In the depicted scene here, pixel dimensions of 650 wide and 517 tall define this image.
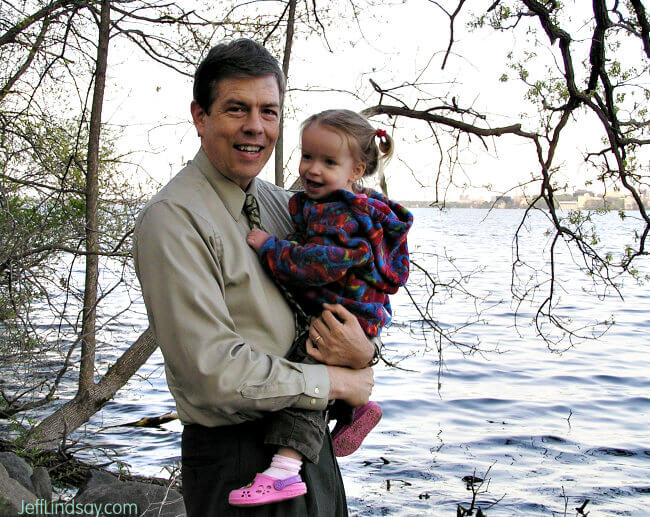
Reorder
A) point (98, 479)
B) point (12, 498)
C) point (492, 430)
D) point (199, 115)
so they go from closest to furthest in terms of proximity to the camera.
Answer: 1. point (199, 115)
2. point (12, 498)
3. point (98, 479)
4. point (492, 430)

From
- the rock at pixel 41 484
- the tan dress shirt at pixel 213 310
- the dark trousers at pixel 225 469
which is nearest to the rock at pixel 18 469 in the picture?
the rock at pixel 41 484

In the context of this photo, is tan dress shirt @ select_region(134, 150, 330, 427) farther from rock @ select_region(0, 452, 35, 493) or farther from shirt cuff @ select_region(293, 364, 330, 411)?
rock @ select_region(0, 452, 35, 493)

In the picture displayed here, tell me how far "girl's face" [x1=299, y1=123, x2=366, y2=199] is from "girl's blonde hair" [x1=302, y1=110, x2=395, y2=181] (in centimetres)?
2

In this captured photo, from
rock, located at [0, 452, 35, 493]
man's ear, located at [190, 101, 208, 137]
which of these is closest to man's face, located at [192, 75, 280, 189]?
man's ear, located at [190, 101, 208, 137]

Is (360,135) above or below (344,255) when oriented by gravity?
above

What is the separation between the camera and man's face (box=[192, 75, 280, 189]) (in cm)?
231

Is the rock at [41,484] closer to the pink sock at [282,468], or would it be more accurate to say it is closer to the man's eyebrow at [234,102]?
the pink sock at [282,468]

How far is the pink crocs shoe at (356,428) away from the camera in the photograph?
9.02 ft

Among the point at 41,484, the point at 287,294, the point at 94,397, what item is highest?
the point at 287,294

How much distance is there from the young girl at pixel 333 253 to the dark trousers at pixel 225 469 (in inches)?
2.0

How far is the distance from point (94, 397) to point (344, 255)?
4.56 metres

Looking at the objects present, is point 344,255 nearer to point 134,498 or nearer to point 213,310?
point 213,310

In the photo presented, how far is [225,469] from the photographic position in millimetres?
2232

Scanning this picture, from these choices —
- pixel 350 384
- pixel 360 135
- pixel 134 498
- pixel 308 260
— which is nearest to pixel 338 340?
pixel 350 384
